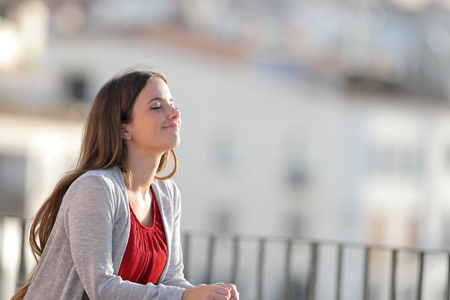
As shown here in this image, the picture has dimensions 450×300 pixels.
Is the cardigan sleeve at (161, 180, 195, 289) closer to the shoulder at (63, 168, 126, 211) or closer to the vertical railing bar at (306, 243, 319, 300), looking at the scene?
the shoulder at (63, 168, 126, 211)

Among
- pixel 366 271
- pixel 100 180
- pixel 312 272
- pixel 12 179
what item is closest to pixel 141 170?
pixel 100 180

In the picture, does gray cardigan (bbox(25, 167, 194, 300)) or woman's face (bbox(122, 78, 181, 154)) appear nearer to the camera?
gray cardigan (bbox(25, 167, 194, 300))

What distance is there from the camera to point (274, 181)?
140ft

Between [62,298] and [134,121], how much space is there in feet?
2.05

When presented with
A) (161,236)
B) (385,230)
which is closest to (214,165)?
(385,230)

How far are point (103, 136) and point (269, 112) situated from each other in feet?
128

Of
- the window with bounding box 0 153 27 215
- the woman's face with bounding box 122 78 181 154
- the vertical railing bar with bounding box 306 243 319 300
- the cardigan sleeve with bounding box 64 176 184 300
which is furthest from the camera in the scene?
the window with bounding box 0 153 27 215

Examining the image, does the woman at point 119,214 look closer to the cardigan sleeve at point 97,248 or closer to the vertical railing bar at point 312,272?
the cardigan sleeve at point 97,248

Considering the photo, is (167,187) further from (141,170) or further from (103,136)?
(103,136)

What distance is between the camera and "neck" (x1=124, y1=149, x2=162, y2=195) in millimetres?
3115

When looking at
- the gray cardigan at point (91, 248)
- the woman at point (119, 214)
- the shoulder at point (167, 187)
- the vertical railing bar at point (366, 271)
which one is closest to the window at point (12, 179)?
the vertical railing bar at point (366, 271)

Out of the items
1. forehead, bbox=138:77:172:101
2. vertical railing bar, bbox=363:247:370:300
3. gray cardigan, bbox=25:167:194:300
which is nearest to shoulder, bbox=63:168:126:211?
gray cardigan, bbox=25:167:194:300

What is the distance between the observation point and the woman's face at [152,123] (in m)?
3.10

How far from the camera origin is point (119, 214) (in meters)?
2.92
